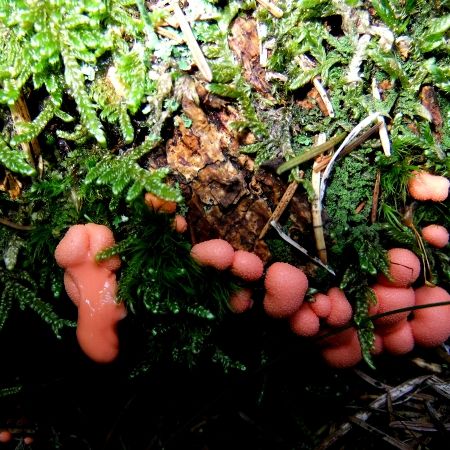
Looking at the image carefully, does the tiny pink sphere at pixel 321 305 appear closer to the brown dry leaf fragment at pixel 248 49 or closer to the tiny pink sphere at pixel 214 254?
the tiny pink sphere at pixel 214 254

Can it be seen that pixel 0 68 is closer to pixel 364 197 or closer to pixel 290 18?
pixel 290 18

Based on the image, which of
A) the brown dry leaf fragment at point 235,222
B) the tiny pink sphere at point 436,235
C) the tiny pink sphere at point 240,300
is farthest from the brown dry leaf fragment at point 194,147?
the tiny pink sphere at point 436,235

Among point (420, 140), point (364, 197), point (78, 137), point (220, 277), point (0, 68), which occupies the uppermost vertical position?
point (0, 68)

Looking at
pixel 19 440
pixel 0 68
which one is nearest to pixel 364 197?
pixel 0 68

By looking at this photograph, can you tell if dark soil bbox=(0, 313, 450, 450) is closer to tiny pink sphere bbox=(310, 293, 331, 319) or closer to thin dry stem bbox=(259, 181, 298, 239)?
tiny pink sphere bbox=(310, 293, 331, 319)

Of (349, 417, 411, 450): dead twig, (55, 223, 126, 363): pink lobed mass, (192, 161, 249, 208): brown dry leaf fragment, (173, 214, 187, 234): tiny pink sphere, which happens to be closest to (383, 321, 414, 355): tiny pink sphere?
(349, 417, 411, 450): dead twig

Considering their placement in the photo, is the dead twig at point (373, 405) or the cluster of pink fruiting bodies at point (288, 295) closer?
the cluster of pink fruiting bodies at point (288, 295)
